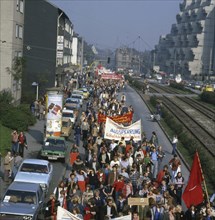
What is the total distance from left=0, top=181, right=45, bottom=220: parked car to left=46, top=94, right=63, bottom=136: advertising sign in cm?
1385

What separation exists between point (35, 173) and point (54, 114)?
1102 centimetres

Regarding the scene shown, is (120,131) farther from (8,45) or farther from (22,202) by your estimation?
(8,45)

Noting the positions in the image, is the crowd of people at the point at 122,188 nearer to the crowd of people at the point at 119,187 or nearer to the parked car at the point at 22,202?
the crowd of people at the point at 119,187

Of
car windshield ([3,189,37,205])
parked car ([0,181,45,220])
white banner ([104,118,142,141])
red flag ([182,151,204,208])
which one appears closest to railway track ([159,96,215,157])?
white banner ([104,118,142,141])

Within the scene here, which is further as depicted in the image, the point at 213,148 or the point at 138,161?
the point at 213,148

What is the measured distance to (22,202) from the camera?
57.8 feet

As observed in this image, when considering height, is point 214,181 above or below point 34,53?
below

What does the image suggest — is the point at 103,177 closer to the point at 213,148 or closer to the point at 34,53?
the point at 213,148

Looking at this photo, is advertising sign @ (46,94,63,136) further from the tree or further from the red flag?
the red flag

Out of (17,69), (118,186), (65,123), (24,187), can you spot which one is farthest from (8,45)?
(118,186)

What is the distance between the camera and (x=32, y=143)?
33.8 metres

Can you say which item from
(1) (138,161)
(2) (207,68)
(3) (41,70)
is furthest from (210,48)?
(1) (138,161)

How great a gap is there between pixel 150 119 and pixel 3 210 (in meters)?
33.3

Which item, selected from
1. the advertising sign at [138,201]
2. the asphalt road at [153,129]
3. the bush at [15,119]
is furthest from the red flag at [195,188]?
the bush at [15,119]
